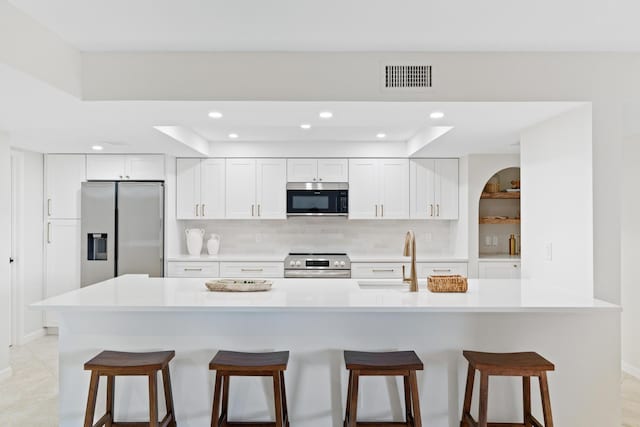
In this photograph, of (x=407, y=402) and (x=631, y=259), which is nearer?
(x=407, y=402)

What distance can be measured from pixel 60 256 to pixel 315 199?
2945 millimetres

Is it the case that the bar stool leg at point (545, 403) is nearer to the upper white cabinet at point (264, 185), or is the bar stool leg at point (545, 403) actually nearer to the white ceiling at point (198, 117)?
the white ceiling at point (198, 117)

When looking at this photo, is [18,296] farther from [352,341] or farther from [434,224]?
[434,224]

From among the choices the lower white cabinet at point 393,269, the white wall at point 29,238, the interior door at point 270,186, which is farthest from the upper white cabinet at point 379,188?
the white wall at point 29,238

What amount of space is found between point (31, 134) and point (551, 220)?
4.26 m

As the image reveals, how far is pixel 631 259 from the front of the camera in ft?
12.5

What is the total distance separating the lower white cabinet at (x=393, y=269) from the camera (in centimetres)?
498

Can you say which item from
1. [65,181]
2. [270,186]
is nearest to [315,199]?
[270,186]

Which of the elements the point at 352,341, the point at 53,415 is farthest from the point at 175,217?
the point at 352,341

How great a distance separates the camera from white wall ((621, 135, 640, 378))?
3.76 meters

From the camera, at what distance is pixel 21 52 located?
2143 mm

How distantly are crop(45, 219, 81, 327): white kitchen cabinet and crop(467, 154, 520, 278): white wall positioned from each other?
4406 mm

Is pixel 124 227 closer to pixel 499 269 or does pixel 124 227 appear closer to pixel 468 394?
pixel 468 394

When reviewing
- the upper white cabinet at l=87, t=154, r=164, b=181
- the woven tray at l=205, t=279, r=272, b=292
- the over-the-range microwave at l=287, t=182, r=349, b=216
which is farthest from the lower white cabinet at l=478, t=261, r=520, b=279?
the upper white cabinet at l=87, t=154, r=164, b=181
